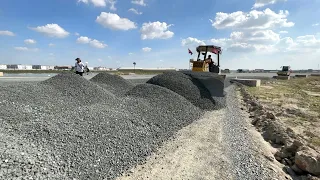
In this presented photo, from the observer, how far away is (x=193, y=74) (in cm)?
1565

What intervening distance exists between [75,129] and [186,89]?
754cm

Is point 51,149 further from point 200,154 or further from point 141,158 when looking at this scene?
point 200,154

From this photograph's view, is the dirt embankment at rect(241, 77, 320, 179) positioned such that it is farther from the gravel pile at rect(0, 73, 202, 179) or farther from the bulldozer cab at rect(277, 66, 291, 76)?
the bulldozer cab at rect(277, 66, 291, 76)

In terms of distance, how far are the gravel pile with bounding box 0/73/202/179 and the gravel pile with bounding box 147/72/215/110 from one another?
7.18 feet

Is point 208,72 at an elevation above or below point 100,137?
above

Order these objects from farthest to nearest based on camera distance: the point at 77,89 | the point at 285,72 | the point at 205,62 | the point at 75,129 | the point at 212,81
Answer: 1. the point at 285,72
2. the point at 205,62
3. the point at 212,81
4. the point at 77,89
5. the point at 75,129

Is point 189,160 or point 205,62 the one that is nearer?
point 189,160

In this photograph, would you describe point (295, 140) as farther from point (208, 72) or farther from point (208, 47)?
point (208, 47)

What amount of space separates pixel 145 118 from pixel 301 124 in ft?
20.7

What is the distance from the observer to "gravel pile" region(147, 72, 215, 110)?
11.5 m

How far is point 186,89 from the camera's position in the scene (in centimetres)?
1229

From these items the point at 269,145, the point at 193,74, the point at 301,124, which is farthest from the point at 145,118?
the point at 193,74

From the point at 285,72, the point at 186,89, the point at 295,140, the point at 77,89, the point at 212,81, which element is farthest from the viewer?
the point at 285,72

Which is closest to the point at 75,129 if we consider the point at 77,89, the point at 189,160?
the point at 189,160
